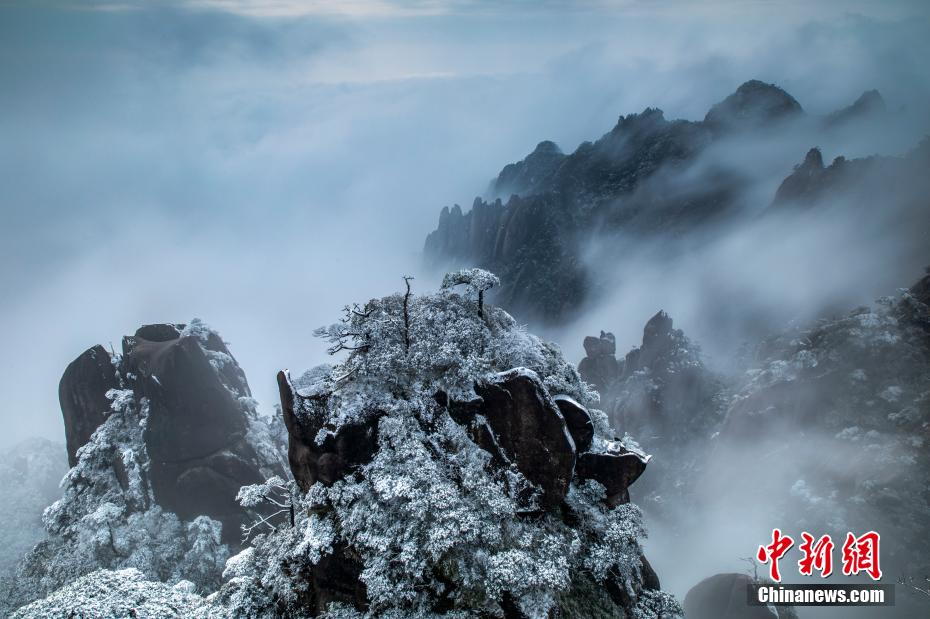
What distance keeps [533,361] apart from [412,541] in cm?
1214

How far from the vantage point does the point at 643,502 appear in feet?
255

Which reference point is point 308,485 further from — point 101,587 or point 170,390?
point 170,390

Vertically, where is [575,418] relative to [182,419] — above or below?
below

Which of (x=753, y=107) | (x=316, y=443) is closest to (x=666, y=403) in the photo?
(x=316, y=443)

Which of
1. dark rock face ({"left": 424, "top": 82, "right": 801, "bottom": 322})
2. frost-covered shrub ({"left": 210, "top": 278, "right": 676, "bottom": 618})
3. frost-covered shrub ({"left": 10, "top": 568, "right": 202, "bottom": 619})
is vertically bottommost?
frost-covered shrub ({"left": 10, "top": 568, "right": 202, "bottom": 619})

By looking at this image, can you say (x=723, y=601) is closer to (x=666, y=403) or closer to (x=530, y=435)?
(x=530, y=435)

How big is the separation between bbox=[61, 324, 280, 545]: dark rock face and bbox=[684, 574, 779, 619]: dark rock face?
46.7m

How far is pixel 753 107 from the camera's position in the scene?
142000 millimetres

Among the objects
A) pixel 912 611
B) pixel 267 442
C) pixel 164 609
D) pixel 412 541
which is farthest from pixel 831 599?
pixel 267 442

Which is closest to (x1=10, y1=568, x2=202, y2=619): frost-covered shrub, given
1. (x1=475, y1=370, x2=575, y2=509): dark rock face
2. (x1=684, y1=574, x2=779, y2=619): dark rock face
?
(x1=475, y1=370, x2=575, y2=509): dark rock face

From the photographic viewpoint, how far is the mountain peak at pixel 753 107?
138m

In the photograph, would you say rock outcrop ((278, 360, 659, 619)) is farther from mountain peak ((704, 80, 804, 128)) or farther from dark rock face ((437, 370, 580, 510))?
mountain peak ((704, 80, 804, 128))

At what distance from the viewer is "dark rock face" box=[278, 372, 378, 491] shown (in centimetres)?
2214

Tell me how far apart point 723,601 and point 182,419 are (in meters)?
57.4
